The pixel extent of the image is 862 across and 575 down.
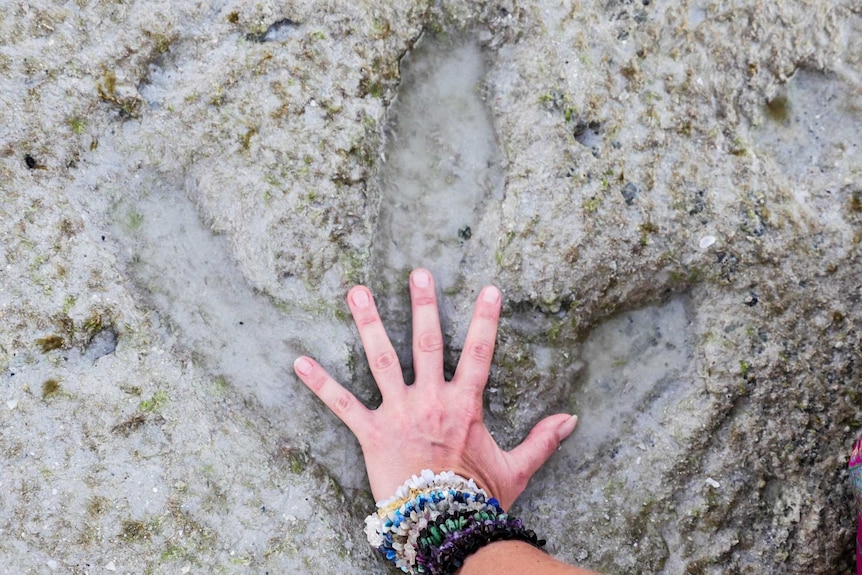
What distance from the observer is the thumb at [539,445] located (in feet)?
7.51

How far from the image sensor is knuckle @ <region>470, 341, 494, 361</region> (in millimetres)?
2268

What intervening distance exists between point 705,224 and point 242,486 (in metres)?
1.72

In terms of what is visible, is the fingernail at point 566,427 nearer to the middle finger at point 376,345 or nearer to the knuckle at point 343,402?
the middle finger at point 376,345

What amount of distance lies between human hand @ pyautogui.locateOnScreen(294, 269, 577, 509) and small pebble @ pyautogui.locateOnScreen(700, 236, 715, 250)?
0.70m

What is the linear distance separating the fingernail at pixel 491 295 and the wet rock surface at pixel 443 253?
0.06 metres

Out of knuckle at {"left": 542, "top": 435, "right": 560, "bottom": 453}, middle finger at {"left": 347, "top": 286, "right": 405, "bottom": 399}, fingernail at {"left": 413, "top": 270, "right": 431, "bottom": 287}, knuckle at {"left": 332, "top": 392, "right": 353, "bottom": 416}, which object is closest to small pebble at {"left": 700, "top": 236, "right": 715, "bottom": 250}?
knuckle at {"left": 542, "top": 435, "right": 560, "bottom": 453}

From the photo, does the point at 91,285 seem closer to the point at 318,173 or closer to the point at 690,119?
the point at 318,173

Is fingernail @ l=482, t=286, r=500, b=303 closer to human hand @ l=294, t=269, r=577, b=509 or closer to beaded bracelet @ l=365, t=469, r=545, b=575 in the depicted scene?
human hand @ l=294, t=269, r=577, b=509

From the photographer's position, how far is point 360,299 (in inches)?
A: 88.9

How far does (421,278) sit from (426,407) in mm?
413

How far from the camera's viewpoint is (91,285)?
2.16 m

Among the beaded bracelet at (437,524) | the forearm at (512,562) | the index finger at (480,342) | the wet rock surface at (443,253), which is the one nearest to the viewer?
the forearm at (512,562)

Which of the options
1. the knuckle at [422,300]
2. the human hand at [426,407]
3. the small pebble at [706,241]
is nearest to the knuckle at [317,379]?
the human hand at [426,407]

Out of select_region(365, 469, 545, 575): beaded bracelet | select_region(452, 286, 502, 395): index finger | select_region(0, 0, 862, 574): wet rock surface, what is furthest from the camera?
select_region(452, 286, 502, 395): index finger
